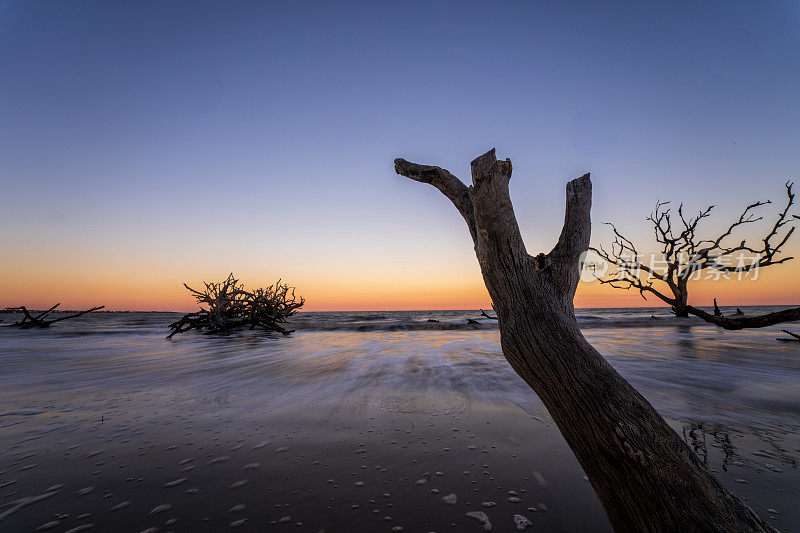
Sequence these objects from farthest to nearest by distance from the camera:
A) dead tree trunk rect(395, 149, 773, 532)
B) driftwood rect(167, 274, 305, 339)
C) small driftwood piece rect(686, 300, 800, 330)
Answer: driftwood rect(167, 274, 305, 339) → small driftwood piece rect(686, 300, 800, 330) → dead tree trunk rect(395, 149, 773, 532)

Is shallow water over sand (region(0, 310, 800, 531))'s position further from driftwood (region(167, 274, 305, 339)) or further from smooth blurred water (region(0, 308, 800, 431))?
driftwood (region(167, 274, 305, 339))

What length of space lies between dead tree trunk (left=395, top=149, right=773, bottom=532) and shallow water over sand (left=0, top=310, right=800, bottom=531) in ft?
2.36

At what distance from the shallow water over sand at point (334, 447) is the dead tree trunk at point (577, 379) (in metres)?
0.72

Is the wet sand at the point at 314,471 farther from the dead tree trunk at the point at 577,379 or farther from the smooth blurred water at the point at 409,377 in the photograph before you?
the smooth blurred water at the point at 409,377

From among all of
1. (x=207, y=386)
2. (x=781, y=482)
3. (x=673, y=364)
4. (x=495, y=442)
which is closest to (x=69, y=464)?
(x=207, y=386)

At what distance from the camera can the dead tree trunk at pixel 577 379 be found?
1136 mm

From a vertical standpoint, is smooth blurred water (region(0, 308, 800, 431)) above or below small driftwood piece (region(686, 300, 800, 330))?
below

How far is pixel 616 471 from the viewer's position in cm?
128

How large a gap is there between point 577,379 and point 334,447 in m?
2.15

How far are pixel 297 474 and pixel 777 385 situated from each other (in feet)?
24.3

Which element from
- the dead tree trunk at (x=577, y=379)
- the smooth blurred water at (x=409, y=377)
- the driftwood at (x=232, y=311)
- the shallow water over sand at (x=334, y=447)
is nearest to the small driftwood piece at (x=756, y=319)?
the dead tree trunk at (x=577, y=379)

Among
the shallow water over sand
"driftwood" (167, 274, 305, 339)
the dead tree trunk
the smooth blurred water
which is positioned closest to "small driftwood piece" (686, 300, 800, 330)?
the dead tree trunk

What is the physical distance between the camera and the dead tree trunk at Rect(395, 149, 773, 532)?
1136 mm

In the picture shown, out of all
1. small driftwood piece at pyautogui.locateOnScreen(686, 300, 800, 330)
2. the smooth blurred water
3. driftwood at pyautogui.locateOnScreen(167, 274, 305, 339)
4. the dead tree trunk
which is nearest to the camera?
the dead tree trunk
